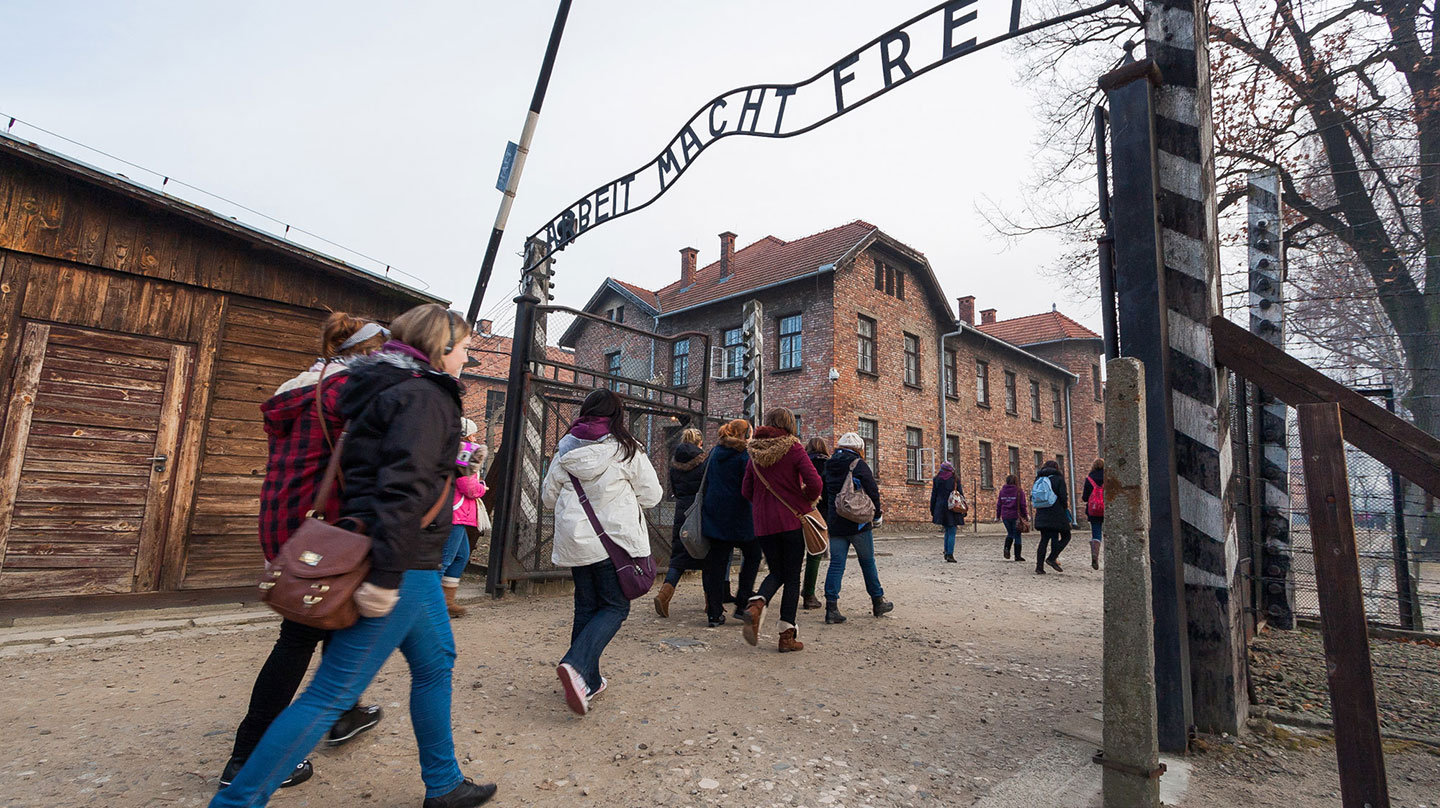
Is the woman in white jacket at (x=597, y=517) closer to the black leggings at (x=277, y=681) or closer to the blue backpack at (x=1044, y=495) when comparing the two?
the black leggings at (x=277, y=681)

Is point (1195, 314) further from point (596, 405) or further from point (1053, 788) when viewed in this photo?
point (596, 405)

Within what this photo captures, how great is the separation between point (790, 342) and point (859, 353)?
2147mm

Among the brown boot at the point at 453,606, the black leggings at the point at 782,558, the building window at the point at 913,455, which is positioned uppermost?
the building window at the point at 913,455

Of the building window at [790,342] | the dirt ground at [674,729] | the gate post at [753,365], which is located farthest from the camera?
the building window at [790,342]

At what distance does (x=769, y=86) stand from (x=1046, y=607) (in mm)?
5979

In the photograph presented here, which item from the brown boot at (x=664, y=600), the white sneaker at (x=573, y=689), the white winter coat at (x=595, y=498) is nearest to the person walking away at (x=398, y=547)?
the white sneaker at (x=573, y=689)

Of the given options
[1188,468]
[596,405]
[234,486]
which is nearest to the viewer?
[1188,468]

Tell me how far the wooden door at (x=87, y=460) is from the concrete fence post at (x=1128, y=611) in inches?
297

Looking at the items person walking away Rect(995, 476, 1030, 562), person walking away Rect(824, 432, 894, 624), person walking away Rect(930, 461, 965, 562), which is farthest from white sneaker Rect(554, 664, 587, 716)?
person walking away Rect(995, 476, 1030, 562)

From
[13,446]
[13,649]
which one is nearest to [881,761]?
[13,649]

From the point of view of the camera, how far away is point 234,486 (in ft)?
22.0

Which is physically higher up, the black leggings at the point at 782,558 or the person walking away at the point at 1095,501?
the person walking away at the point at 1095,501

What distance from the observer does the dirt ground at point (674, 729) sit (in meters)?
2.73

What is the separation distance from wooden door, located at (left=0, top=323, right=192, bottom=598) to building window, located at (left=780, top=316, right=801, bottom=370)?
16.4 metres
